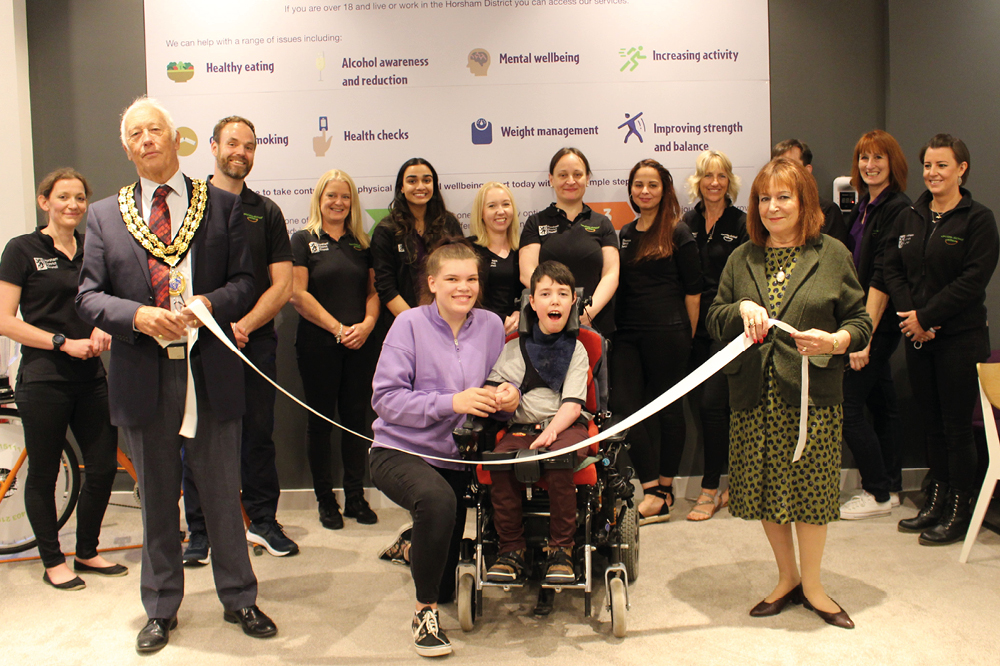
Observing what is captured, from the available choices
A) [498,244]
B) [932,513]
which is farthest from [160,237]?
[932,513]

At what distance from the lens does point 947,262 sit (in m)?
3.52

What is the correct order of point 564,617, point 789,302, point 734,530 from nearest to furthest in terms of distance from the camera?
point 789,302, point 564,617, point 734,530

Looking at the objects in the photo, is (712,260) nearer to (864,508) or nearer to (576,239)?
(576,239)

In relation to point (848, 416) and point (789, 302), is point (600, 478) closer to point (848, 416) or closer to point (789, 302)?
point (789, 302)

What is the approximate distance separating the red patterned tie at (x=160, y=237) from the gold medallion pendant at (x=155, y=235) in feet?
0.06

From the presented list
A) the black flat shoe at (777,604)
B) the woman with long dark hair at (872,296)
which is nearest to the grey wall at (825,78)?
the woman with long dark hair at (872,296)

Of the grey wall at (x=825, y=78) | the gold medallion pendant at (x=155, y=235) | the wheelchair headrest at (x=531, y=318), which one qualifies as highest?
the grey wall at (x=825, y=78)

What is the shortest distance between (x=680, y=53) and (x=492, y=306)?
6.23 feet

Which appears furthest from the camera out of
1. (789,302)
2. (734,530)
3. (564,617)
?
(734,530)

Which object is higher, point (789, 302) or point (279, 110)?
point (279, 110)

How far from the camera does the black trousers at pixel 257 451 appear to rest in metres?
3.58

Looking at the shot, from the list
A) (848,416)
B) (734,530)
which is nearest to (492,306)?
(734,530)

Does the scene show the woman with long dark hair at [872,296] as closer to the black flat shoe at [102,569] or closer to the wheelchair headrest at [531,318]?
the wheelchair headrest at [531,318]

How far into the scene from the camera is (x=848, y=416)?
13.0 ft
